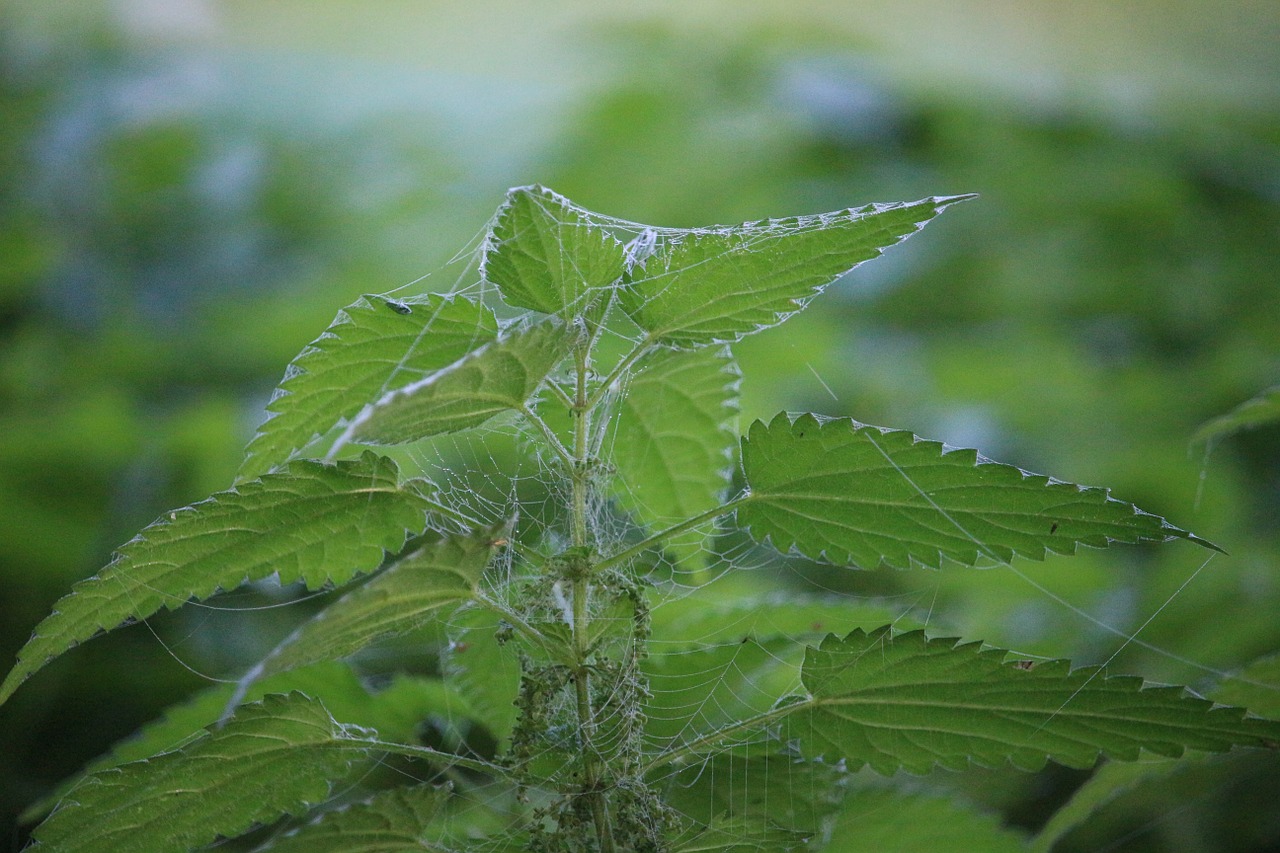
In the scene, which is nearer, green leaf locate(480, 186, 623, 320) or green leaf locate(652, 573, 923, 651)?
green leaf locate(480, 186, 623, 320)

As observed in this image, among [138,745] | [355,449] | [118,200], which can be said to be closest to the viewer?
[138,745]

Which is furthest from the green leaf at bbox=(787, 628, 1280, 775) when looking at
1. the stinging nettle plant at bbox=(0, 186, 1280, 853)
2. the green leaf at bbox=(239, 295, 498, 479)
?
the green leaf at bbox=(239, 295, 498, 479)

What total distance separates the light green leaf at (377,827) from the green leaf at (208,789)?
0.03 m

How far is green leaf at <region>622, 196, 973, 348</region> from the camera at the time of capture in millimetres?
383

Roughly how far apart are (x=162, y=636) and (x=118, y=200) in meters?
0.86

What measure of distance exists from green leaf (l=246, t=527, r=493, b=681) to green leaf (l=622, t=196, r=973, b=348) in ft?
0.47

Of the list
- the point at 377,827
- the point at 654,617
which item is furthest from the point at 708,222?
the point at 377,827

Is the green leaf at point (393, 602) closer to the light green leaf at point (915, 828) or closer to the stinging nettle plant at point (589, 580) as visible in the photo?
the stinging nettle plant at point (589, 580)

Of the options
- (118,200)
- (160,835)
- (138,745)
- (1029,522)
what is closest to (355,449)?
(138,745)

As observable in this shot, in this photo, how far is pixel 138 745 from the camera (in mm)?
494

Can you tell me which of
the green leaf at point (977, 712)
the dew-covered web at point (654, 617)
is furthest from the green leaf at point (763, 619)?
the green leaf at point (977, 712)

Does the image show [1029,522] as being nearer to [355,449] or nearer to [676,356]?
[676,356]

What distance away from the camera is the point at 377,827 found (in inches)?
15.1

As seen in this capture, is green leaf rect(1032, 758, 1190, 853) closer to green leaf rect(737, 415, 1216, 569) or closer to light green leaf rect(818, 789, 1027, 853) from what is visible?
light green leaf rect(818, 789, 1027, 853)
